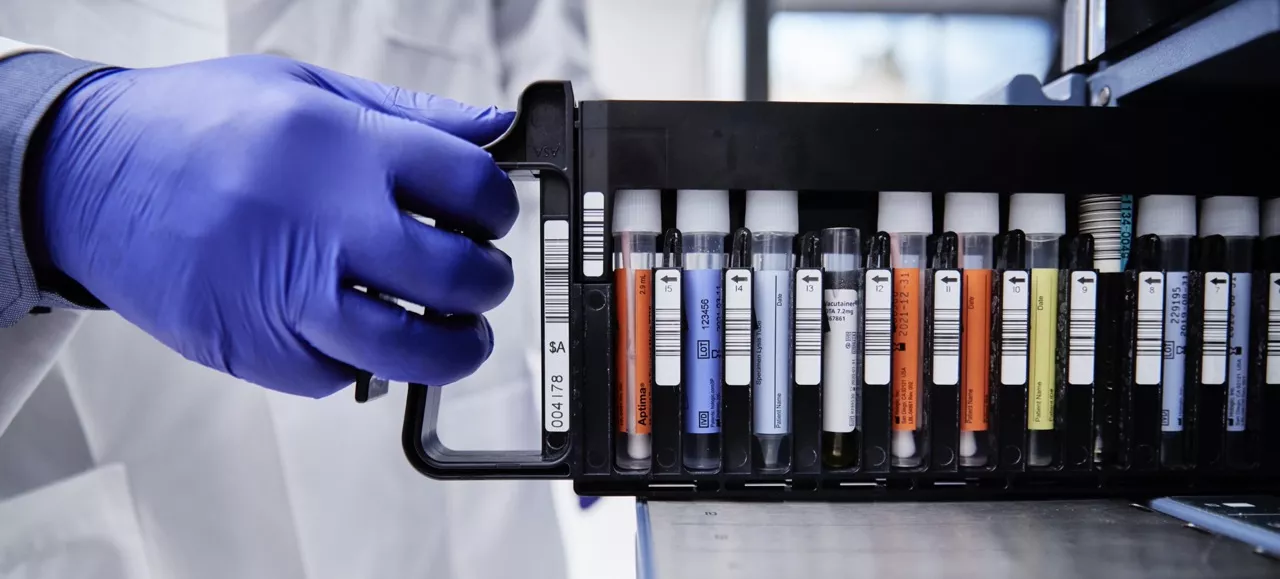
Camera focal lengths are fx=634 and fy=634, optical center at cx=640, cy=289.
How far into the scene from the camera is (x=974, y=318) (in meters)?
0.55

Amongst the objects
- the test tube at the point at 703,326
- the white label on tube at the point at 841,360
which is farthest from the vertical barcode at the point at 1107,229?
the test tube at the point at 703,326

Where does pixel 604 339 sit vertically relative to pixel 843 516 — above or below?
above

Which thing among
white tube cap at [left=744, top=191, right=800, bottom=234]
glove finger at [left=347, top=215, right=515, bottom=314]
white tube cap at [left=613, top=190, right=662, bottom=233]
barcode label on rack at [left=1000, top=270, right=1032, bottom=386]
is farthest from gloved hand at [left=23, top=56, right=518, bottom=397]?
barcode label on rack at [left=1000, top=270, right=1032, bottom=386]

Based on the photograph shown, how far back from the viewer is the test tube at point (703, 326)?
54 centimetres

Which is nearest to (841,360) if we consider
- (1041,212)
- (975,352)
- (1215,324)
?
(975,352)

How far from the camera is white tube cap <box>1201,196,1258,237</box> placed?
22.0 inches

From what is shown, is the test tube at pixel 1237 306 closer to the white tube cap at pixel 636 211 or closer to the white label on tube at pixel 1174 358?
the white label on tube at pixel 1174 358

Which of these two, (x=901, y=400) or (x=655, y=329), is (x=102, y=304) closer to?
(x=655, y=329)

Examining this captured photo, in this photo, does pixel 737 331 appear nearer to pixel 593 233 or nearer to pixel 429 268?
pixel 593 233

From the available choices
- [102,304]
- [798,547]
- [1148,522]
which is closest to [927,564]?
[798,547]

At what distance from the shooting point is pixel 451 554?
81 cm

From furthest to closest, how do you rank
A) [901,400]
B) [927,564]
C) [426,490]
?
1. [426,490]
2. [901,400]
3. [927,564]

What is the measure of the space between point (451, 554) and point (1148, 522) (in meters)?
0.73

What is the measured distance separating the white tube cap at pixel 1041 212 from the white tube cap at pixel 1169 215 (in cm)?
8
